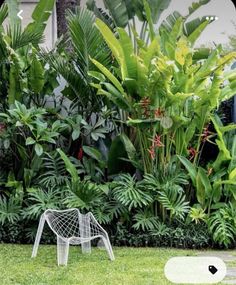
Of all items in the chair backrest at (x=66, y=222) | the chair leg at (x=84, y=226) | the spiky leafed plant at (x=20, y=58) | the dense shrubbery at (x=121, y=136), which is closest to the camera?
the chair leg at (x=84, y=226)

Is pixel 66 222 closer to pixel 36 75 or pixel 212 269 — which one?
pixel 36 75

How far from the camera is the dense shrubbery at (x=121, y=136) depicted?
757 centimetres

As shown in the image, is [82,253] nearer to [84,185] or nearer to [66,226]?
[66,226]

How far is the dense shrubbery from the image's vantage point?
24.8 ft

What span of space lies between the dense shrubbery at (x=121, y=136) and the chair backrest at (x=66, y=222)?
0.60 ft

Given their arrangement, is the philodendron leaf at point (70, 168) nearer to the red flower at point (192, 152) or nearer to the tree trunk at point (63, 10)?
the red flower at point (192, 152)

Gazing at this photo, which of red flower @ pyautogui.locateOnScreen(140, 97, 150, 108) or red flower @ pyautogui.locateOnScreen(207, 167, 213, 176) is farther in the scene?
red flower @ pyautogui.locateOnScreen(207, 167, 213, 176)

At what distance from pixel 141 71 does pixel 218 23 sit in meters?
8.01

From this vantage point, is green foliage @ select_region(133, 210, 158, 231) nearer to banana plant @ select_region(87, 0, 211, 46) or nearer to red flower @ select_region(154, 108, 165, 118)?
red flower @ select_region(154, 108, 165, 118)

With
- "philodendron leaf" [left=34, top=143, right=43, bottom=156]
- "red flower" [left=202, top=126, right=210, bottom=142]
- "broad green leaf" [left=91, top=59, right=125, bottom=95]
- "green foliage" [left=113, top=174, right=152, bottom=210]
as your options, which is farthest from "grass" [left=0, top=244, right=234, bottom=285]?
"broad green leaf" [left=91, top=59, right=125, bottom=95]

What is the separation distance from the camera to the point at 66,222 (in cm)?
734

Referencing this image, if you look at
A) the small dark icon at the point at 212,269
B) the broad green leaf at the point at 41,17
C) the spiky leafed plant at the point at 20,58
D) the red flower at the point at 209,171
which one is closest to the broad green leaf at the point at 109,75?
→ the spiky leafed plant at the point at 20,58
